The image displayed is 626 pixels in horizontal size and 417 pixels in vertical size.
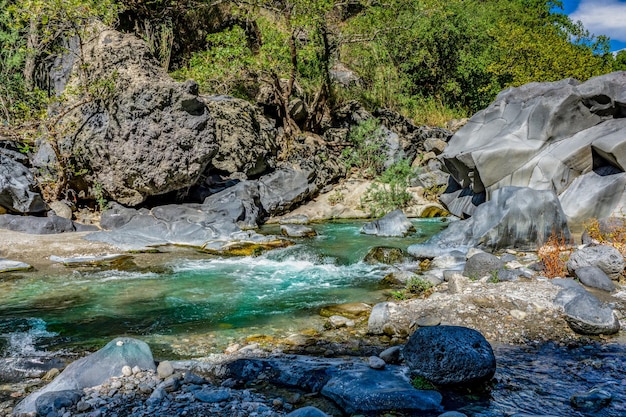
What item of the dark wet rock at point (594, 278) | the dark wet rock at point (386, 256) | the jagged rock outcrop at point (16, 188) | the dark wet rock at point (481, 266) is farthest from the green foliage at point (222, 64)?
the dark wet rock at point (594, 278)

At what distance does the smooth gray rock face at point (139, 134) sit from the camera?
12.3m

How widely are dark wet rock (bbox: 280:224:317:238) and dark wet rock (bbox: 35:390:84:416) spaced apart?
27.8ft

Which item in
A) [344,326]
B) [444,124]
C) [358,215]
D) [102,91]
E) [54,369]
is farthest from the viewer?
[444,124]

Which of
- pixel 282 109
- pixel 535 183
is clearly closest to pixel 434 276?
pixel 535 183

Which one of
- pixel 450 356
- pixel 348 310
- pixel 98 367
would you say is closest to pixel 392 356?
pixel 450 356

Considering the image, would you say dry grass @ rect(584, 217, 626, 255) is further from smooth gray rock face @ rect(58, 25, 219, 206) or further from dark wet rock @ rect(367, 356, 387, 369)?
smooth gray rock face @ rect(58, 25, 219, 206)

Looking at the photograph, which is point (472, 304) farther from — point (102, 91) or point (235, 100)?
point (235, 100)

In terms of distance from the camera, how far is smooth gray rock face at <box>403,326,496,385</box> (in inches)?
149

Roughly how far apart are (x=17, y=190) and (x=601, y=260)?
40.3 ft

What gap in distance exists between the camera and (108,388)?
383cm

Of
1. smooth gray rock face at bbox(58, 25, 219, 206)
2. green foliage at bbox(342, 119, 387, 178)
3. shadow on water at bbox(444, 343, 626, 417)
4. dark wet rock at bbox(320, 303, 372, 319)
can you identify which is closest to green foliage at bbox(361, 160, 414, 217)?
green foliage at bbox(342, 119, 387, 178)

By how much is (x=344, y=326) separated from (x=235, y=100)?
1191cm

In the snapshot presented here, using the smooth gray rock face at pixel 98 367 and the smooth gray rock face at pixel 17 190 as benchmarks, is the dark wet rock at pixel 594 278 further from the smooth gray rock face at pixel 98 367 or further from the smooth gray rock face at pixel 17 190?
the smooth gray rock face at pixel 17 190

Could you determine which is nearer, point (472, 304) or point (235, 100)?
point (472, 304)
